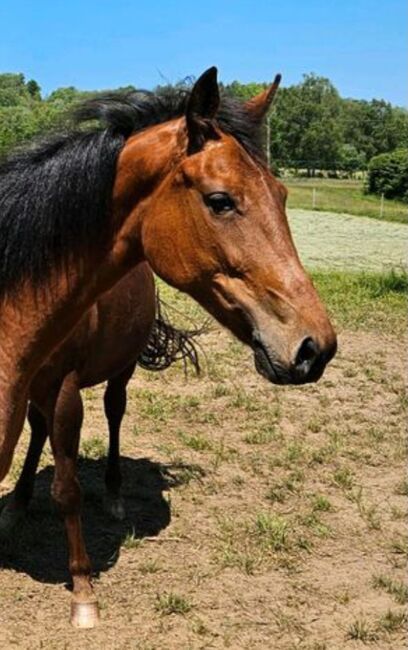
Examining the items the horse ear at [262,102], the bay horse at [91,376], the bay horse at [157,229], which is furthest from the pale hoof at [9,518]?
the horse ear at [262,102]

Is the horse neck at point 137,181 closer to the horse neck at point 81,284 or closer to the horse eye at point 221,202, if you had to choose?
the horse neck at point 81,284

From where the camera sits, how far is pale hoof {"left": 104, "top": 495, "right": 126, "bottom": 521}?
4.46 metres

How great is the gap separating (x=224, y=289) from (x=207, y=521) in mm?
2608

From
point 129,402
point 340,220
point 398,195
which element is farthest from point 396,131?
point 129,402

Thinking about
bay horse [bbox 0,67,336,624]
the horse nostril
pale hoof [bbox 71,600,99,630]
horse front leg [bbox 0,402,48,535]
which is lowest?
pale hoof [bbox 71,600,99,630]

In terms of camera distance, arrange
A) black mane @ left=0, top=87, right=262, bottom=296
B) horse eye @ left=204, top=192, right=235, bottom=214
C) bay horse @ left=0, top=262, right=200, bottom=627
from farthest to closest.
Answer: bay horse @ left=0, top=262, right=200, bottom=627
black mane @ left=0, top=87, right=262, bottom=296
horse eye @ left=204, top=192, right=235, bottom=214

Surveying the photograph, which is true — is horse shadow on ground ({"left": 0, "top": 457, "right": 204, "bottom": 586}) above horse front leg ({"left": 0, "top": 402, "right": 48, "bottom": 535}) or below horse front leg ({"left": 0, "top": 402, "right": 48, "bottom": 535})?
below

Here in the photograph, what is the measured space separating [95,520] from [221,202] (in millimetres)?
2898

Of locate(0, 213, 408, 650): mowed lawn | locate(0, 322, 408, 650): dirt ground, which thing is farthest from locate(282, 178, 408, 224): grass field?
locate(0, 322, 408, 650): dirt ground

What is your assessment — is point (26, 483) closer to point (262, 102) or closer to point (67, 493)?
point (67, 493)

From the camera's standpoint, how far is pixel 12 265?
8.14 feet

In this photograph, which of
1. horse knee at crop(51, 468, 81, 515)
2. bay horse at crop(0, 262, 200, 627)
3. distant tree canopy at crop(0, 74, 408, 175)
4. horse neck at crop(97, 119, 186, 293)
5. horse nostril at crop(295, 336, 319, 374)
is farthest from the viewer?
distant tree canopy at crop(0, 74, 408, 175)

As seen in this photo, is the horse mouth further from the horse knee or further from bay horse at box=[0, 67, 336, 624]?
the horse knee

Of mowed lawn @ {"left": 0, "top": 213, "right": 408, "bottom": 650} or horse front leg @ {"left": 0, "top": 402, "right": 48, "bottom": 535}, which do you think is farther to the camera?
horse front leg @ {"left": 0, "top": 402, "right": 48, "bottom": 535}
